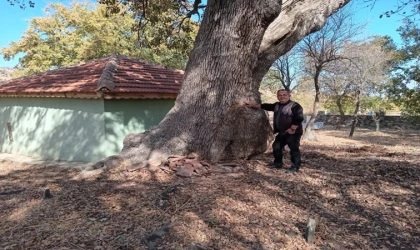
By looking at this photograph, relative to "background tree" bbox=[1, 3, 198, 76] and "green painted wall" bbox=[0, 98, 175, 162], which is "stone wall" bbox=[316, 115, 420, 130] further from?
"green painted wall" bbox=[0, 98, 175, 162]

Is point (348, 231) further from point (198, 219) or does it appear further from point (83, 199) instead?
point (83, 199)

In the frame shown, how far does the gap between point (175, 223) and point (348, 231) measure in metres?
1.80

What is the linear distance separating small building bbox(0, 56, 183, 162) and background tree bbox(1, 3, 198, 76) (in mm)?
9411

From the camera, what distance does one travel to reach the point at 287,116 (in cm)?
540

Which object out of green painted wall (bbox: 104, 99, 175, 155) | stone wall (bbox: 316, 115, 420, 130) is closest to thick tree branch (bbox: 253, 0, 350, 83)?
green painted wall (bbox: 104, 99, 175, 155)

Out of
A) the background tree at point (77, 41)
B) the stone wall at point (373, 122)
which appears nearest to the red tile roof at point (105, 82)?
the background tree at point (77, 41)

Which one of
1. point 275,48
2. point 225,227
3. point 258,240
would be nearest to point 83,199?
point 225,227

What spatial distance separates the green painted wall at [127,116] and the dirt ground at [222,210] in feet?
15.5

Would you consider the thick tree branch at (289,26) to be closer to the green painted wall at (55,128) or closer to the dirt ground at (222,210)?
the dirt ground at (222,210)

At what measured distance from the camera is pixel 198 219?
3.48 metres

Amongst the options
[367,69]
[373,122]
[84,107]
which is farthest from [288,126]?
[373,122]

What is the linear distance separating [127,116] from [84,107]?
4.61ft

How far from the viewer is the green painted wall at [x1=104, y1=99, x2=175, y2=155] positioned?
10.1 meters

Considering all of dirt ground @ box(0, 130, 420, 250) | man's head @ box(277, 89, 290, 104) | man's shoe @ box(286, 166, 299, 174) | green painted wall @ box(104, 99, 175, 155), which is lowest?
dirt ground @ box(0, 130, 420, 250)
